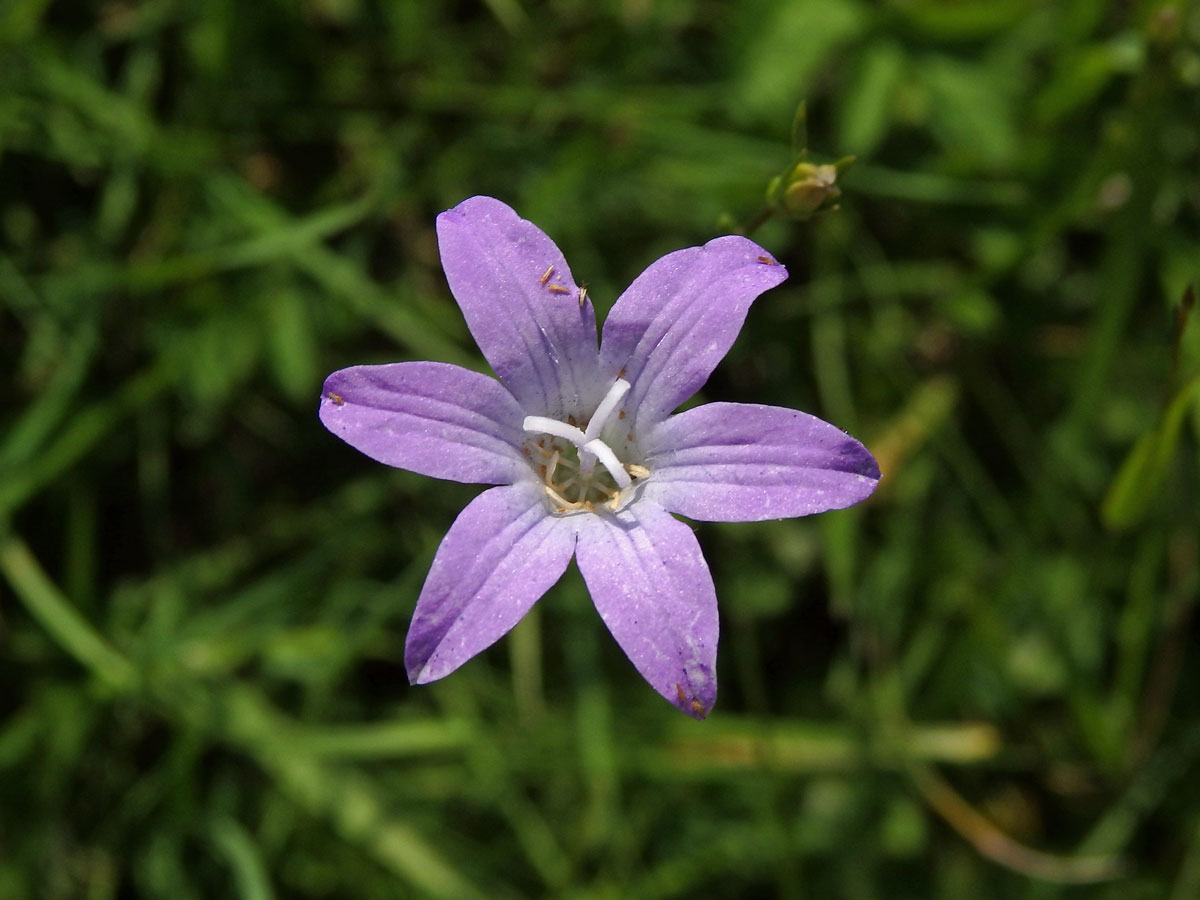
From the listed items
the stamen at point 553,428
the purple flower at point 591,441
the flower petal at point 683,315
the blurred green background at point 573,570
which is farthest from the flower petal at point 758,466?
the blurred green background at point 573,570

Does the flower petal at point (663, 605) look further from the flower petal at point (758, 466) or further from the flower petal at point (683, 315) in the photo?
the flower petal at point (683, 315)

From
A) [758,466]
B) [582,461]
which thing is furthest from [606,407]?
[758,466]

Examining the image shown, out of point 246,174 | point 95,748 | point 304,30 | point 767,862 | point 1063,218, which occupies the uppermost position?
point 304,30

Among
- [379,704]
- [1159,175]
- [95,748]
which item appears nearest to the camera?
[1159,175]

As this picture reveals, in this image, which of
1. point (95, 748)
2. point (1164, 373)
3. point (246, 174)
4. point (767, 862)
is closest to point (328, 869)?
point (95, 748)

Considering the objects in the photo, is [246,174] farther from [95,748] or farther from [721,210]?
[95,748]

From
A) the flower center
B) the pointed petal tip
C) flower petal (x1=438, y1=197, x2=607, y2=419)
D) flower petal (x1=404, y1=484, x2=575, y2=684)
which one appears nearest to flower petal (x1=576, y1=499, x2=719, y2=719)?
the pointed petal tip

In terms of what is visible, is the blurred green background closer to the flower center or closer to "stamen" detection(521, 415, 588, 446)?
the flower center
